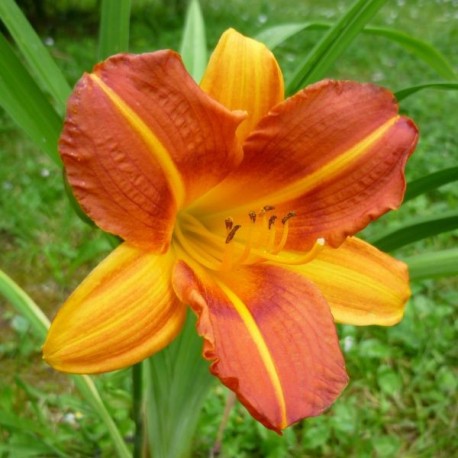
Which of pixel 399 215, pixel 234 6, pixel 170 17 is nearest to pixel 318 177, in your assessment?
pixel 399 215

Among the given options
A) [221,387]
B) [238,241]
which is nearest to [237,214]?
[238,241]

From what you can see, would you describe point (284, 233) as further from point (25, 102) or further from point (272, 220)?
point (25, 102)

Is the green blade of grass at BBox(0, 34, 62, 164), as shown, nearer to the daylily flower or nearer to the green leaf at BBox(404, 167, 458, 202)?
the daylily flower

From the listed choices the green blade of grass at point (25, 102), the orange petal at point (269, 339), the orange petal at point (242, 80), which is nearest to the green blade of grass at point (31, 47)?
the green blade of grass at point (25, 102)

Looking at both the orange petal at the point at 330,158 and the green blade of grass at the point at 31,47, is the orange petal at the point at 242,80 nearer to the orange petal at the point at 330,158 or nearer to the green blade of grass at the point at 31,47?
the orange petal at the point at 330,158

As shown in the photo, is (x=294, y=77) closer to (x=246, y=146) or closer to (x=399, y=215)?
(x=246, y=146)

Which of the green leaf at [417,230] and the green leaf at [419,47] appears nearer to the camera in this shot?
the green leaf at [417,230]

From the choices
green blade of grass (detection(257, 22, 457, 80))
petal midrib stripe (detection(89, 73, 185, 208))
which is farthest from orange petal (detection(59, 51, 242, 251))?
green blade of grass (detection(257, 22, 457, 80))
